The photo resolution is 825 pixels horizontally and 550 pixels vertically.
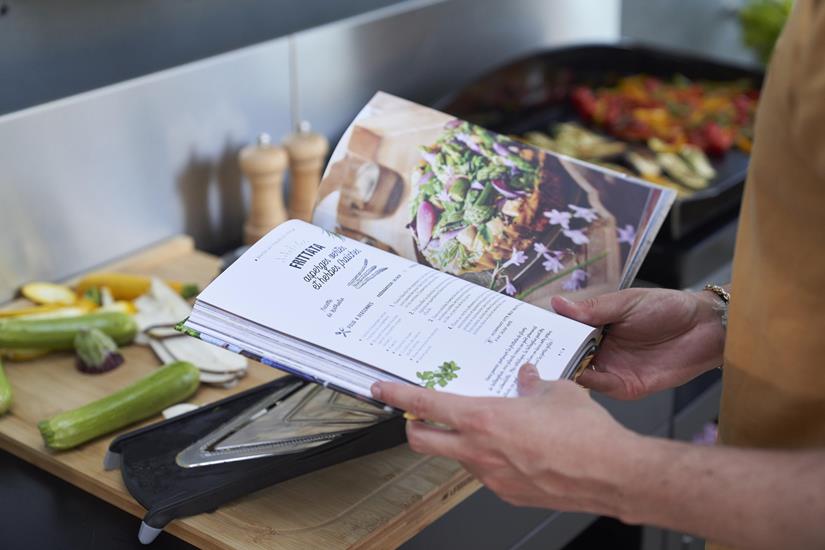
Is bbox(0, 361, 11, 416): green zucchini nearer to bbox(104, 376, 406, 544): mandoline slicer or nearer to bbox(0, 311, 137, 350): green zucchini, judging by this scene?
bbox(0, 311, 137, 350): green zucchini

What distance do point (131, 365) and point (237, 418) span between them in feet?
0.82

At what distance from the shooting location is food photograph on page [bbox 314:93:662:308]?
3.54 feet

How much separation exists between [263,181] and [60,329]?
439mm

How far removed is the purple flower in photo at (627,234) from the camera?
3.67ft

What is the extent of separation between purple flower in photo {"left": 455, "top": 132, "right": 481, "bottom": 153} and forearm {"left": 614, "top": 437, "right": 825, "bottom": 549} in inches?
17.1

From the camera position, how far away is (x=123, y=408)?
1.18 m

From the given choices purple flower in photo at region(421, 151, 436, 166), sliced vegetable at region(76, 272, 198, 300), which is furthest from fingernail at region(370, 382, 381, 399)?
sliced vegetable at region(76, 272, 198, 300)

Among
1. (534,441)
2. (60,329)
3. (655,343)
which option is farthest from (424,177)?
(60,329)

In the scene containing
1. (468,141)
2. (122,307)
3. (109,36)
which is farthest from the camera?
(109,36)

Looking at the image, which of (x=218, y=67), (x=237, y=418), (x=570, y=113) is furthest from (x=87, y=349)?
(x=570, y=113)

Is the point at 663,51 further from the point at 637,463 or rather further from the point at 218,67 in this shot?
the point at 637,463

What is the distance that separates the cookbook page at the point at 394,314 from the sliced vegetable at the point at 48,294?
58 centimetres

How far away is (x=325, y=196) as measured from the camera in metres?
1.12

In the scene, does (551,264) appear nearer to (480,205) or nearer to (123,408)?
(480,205)
